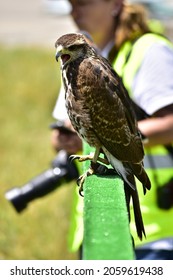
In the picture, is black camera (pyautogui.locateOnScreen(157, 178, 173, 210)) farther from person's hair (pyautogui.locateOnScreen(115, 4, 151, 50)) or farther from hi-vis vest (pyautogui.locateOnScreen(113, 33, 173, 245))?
person's hair (pyautogui.locateOnScreen(115, 4, 151, 50))

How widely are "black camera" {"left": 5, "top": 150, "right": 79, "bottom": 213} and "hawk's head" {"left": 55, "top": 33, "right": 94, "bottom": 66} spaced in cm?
101

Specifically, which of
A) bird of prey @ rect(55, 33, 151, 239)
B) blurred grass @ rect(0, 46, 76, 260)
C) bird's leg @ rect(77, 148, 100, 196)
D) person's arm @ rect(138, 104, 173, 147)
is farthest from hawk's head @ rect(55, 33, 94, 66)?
blurred grass @ rect(0, 46, 76, 260)

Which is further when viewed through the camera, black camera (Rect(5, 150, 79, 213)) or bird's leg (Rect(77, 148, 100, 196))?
black camera (Rect(5, 150, 79, 213))

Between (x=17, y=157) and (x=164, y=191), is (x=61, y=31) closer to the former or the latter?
(x=17, y=157)

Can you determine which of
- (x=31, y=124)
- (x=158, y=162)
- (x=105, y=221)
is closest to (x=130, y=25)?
(x=158, y=162)

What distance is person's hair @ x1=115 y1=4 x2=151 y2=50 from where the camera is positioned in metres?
3.03

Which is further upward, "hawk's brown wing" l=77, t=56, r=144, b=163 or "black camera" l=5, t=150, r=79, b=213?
"hawk's brown wing" l=77, t=56, r=144, b=163

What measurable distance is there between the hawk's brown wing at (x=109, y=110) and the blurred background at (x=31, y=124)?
2.01 metres

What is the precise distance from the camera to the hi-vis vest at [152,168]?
2.85 meters

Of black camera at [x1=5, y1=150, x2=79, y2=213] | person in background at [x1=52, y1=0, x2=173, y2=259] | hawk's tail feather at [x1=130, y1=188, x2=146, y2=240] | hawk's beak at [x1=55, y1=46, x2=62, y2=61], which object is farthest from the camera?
black camera at [x1=5, y1=150, x2=79, y2=213]

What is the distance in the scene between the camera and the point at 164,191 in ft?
9.43

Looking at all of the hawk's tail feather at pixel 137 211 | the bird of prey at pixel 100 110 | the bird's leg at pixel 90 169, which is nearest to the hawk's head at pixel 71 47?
the bird of prey at pixel 100 110

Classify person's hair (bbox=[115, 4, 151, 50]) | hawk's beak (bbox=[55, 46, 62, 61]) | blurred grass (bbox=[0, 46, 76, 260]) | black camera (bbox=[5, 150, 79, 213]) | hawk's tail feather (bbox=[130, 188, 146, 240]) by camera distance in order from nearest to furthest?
hawk's beak (bbox=[55, 46, 62, 61]), hawk's tail feather (bbox=[130, 188, 146, 240]), person's hair (bbox=[115, 4, 151, 50]), black camera (bbox=[5, 150, 79, 213]), blurred grass (bbox=[0, 46, 76, 260])

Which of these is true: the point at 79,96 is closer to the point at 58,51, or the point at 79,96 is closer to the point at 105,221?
the point at 58,51
